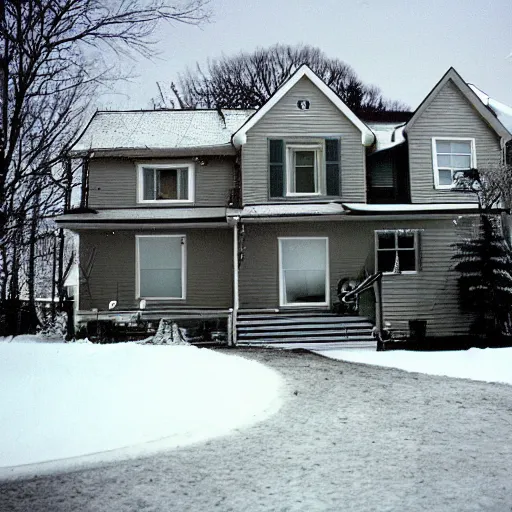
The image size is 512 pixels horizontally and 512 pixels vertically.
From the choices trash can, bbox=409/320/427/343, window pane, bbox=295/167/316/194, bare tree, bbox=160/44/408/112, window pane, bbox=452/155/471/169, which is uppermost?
bare tree, bbox=160/44/408/112

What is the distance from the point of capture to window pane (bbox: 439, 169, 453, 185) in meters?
14.2

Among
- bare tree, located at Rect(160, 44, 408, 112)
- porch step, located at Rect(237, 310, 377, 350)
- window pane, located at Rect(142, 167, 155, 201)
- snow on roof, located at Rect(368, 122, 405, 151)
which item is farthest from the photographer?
bare tree, located at Rect(160, 44, 408, 112)

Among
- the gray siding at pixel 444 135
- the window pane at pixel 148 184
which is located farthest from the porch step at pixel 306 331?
the window pane at pixel 148 184

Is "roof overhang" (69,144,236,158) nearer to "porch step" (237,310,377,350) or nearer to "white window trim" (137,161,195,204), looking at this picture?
"white window trim" (137,161,195,204)

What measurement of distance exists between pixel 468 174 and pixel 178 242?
6.96 meters

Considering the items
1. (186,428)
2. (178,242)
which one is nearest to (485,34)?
(186,428)

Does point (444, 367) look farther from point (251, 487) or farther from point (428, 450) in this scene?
point (251, 487)

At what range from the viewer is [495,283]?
11.6 meters

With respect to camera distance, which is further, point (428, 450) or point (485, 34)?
point (485, 34)

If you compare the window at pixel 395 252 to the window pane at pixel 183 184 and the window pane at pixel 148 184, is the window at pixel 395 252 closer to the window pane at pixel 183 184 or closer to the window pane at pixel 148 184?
the window pane at pixel 183 184

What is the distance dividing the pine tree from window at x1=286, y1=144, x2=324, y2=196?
374 centimetres

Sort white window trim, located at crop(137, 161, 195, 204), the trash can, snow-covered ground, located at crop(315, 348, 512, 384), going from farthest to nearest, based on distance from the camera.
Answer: white window trim, located at crop(137, 161, 195, 204)
the trash can
snow-covered ground, located at crop(315, 348, 512, 384)

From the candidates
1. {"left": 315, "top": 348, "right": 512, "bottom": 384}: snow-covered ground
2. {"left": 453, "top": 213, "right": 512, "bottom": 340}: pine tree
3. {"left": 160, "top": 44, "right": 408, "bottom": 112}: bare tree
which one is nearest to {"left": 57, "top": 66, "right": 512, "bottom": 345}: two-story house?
{"left": 453, "top": 213, "right": 512, "bottom": 340}: pine tree

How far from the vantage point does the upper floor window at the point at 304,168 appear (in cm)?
1380
